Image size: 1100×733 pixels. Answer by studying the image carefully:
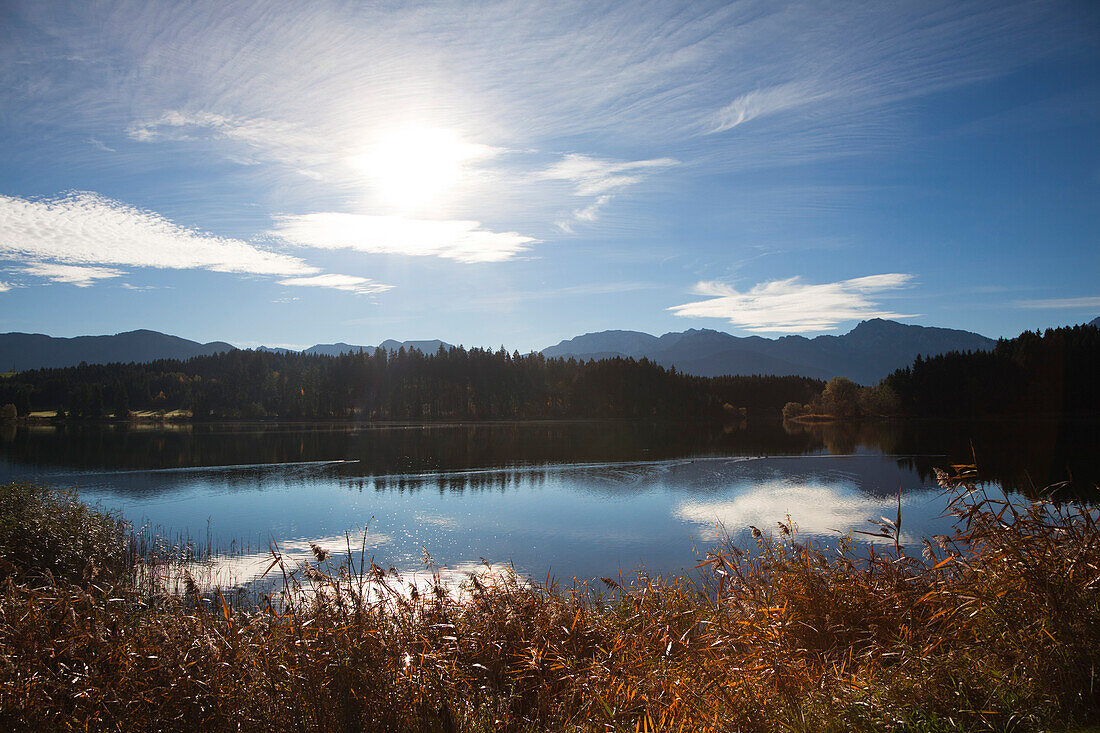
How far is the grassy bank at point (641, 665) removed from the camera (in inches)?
159

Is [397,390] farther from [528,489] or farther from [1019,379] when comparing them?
[1019,379]

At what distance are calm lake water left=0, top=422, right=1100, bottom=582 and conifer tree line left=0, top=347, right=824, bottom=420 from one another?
61.7 metres

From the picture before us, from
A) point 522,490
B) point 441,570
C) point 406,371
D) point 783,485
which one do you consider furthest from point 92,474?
point 406,371

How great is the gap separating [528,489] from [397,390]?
326ft

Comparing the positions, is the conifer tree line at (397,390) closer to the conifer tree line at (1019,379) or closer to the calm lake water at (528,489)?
the conifer tree line at (1019,379)

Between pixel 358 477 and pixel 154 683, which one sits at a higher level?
pixel 154 683

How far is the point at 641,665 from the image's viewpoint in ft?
18.7

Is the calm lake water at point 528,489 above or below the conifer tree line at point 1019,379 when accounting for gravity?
below

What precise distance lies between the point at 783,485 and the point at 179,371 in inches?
6627

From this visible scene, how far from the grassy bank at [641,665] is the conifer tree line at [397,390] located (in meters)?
126

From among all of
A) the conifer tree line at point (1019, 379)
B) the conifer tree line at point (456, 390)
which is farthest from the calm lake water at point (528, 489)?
the conifer tree line at point (456, 390)

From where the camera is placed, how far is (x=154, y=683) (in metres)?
4.79

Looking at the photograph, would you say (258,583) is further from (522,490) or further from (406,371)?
(406,371)

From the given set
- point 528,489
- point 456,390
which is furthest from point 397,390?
point 528,489
